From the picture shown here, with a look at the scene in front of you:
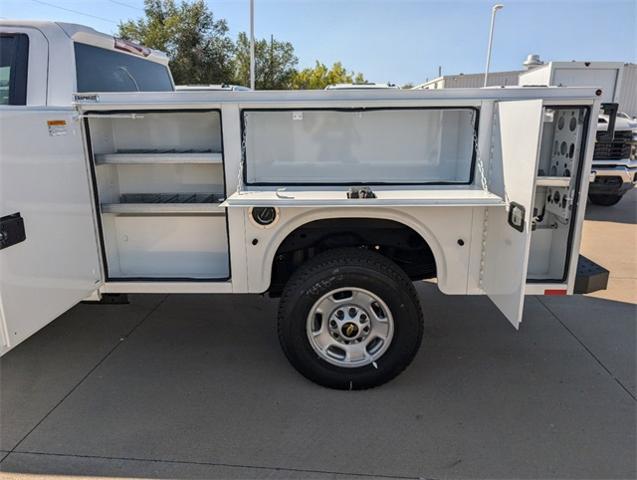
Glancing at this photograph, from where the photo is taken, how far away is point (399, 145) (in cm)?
315

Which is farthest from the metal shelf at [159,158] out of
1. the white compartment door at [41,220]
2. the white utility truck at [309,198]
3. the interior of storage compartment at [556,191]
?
the interior of storage compartment at [556,191]

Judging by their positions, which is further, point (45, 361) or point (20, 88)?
point (45, 361)

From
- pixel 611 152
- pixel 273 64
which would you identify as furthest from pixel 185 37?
pixel 611 152

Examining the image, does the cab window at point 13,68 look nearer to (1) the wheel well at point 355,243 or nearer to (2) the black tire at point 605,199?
(1) the wheel well at point 355,243

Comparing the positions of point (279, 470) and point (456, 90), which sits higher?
point (456, 90)

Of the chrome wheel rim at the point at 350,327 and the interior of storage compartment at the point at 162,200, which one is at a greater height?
the interior of storage compartment at the point at 162,200

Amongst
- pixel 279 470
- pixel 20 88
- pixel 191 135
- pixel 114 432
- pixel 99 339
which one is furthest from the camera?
pixel 99 339

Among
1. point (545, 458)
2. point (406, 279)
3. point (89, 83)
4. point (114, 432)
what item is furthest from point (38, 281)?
point (545, 458)

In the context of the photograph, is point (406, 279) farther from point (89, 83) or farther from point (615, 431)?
point (89, 83)

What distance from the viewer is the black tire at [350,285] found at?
2947 mm

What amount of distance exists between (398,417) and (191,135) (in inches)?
91.1

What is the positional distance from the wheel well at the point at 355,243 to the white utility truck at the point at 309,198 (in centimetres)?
1

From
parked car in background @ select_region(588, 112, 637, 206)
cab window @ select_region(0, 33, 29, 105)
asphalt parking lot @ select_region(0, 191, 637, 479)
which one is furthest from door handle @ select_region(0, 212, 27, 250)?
parked car in background @ select_region(588, 112, 637, 206)

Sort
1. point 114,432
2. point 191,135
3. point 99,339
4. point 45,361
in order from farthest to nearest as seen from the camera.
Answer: point 99,339 → point 45,361 → point 191,135 → point 114,432
